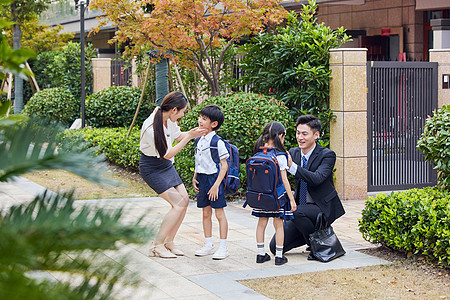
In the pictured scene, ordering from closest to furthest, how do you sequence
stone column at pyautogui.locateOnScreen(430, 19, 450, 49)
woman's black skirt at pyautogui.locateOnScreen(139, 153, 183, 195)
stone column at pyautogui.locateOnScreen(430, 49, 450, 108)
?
woman's black skirt at pyautogui.locateOnScreen(139, 153, 183, 195) < stone column at pyautogui.locateOnScreen(430, 49, 450, 108) < stone column at pyautogui.locateOnScreen(430, 19, 450, 49)

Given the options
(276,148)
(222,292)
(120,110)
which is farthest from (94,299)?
(120,110)

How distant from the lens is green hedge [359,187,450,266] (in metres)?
6.02

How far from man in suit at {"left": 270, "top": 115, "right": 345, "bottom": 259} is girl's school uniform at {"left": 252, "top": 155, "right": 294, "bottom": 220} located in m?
0.11

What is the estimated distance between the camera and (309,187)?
6766 millimetres

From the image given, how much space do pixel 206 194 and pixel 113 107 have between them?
10164 millimetres

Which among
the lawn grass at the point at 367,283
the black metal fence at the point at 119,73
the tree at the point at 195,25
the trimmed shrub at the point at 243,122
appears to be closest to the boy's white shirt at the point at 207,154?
the lawn grass at the point at 367,283

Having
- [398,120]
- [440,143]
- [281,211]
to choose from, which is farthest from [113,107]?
[440,143]

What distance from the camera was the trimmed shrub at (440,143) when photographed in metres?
6.51

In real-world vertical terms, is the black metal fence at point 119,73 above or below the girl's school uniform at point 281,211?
above

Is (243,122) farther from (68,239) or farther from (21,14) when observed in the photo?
(21,14)

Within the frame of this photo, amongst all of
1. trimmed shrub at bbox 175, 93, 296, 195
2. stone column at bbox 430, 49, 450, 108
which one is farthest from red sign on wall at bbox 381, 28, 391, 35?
trimmed shrub at bbox 175, 93, 296, 195

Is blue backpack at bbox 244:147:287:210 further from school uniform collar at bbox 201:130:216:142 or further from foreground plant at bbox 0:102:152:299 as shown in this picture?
foreground plant at bbox 0:102:152:299

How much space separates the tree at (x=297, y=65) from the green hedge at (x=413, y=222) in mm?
3878

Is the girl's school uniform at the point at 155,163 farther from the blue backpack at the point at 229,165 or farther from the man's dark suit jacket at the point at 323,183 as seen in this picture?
the man's dark suit jacket at the point at 323,183
